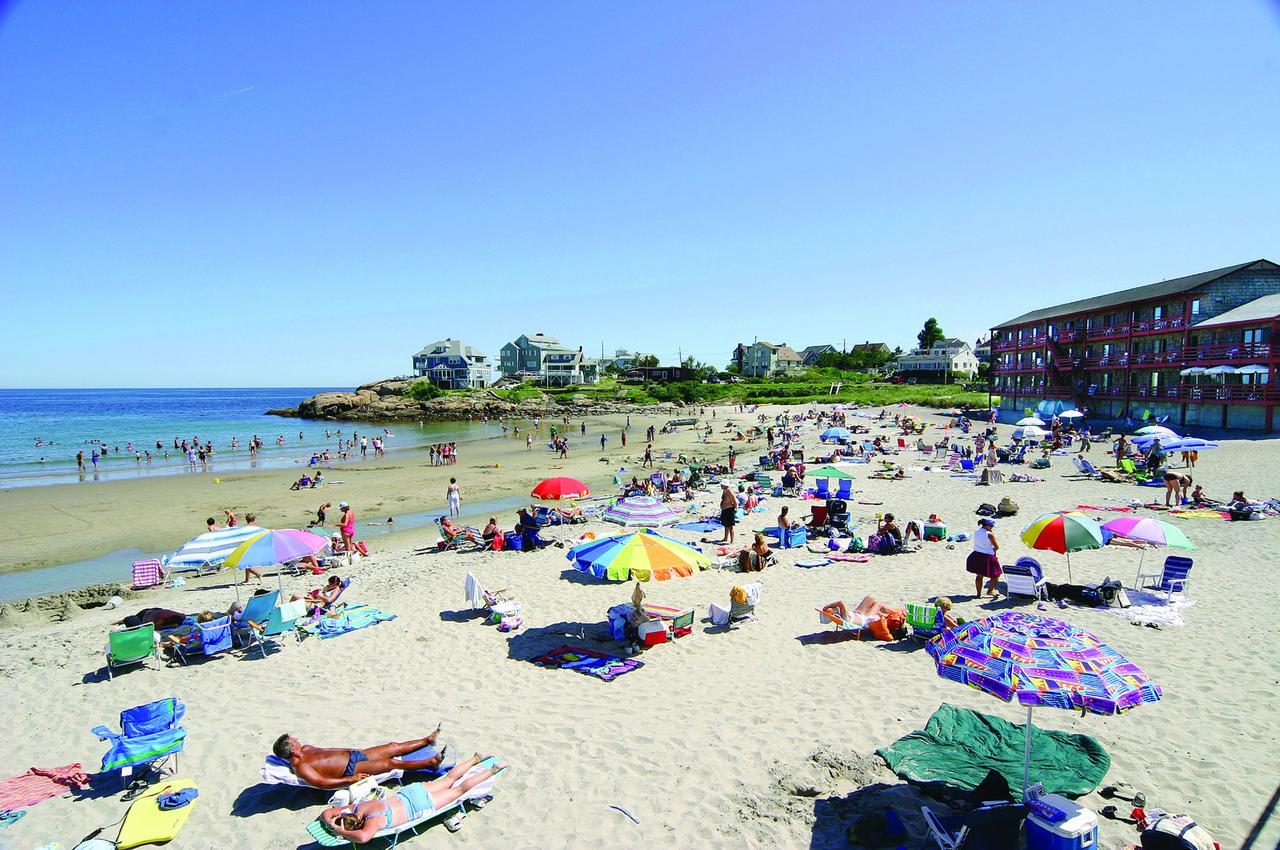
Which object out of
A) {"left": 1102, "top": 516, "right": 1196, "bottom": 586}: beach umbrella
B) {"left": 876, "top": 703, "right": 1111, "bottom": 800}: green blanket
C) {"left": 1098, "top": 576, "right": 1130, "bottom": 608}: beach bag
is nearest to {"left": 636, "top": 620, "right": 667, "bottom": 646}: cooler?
{"left": 876, "top": 703, "right": 1111, "bottom": 800}: green blanket

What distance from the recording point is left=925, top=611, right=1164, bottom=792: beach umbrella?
511cm

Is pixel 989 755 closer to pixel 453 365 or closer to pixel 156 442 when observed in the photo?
pixel 156 442

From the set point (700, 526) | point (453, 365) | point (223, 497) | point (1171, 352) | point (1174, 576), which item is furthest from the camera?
point (453, 365)

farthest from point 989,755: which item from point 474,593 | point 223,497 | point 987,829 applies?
point 223,497

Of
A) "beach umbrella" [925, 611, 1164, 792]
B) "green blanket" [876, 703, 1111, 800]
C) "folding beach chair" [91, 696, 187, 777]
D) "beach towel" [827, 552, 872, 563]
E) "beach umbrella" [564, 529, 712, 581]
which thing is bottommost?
"beach towel" [827, 552, 872, 563]

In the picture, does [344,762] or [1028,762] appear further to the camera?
[344,762]

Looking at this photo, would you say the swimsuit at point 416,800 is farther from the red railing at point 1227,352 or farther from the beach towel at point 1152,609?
the red railing at point 1227,352

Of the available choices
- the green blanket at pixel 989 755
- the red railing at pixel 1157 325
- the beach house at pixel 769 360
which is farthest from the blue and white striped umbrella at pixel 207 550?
the beach house at pixel 769 360

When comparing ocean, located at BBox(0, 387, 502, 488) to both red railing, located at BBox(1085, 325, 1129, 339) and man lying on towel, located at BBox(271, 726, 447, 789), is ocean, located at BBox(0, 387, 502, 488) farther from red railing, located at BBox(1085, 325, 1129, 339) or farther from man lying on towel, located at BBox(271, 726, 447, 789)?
red railing, located at BBox(1085, 325, 1129, 339)

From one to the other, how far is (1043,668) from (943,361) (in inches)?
4217

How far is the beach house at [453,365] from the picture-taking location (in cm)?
11212

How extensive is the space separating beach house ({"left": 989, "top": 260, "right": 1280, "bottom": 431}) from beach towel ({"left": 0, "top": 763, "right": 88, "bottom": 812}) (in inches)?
1789

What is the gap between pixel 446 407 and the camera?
3346 inches

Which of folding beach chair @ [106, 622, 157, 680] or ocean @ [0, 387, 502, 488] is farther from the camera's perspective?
ocean @ [0, 387, 502, 488]
